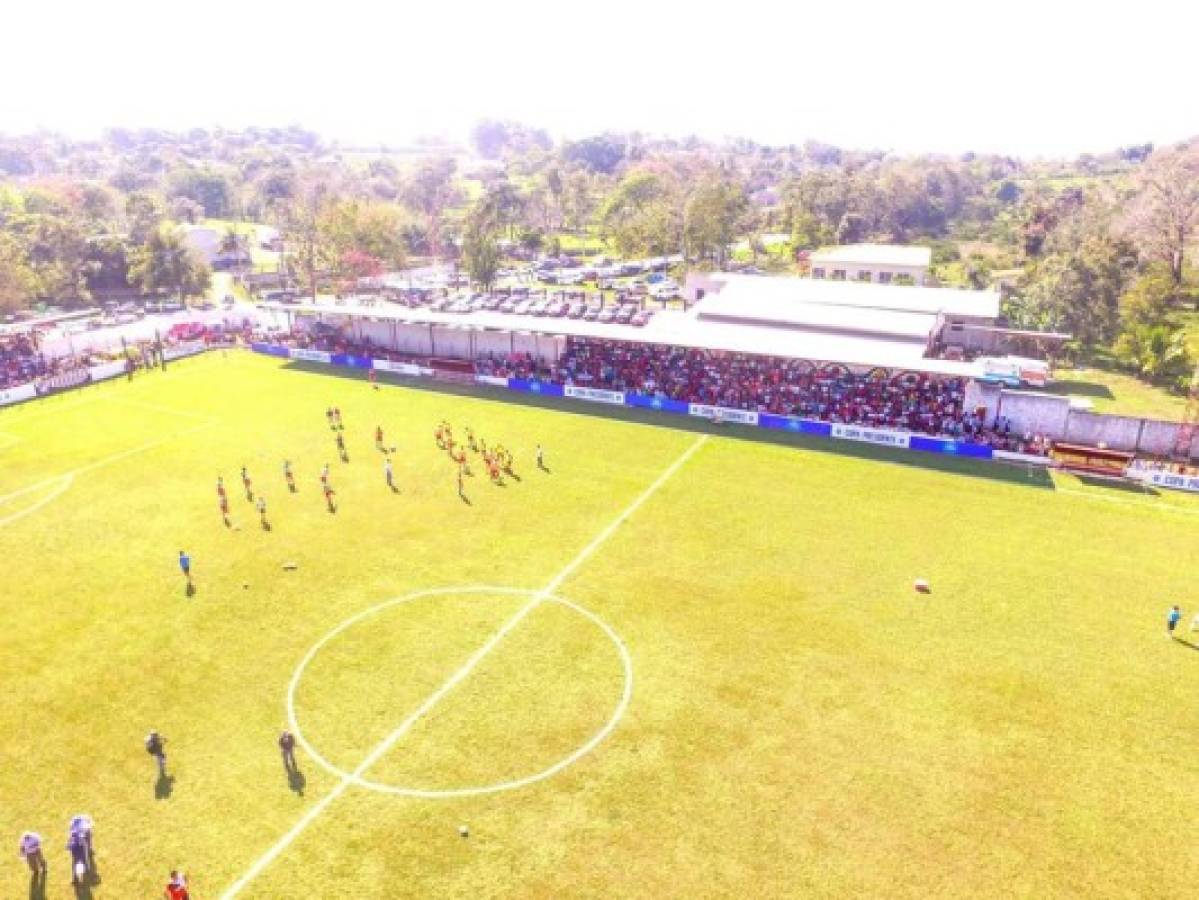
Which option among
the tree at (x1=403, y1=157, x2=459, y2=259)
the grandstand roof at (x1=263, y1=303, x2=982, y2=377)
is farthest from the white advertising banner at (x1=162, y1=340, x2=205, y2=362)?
the tree at (x1=403, y1=157, x2=459, y2=259)

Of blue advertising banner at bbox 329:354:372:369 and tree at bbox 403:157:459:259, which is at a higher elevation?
tree at bbox 403:157:459:259

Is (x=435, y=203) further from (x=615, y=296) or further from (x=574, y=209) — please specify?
(x=615, y=296)

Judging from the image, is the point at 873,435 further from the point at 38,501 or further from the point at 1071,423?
the point at 38,501

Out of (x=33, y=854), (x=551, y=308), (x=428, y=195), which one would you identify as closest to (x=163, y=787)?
(x=33, y=854)

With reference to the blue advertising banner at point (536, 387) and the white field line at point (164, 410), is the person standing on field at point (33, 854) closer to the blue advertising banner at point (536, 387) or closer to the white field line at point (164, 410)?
the white field line at point (164, 410)

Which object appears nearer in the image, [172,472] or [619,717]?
[619,717]

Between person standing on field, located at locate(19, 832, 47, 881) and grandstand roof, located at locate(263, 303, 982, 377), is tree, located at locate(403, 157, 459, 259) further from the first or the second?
person standing on field, located at locate(19, 832, 47, 881)

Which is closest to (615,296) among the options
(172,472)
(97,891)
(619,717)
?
(172,472)
